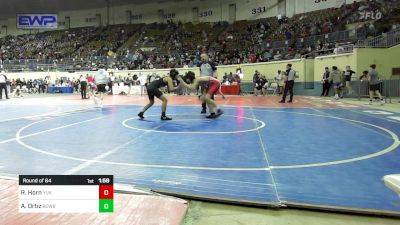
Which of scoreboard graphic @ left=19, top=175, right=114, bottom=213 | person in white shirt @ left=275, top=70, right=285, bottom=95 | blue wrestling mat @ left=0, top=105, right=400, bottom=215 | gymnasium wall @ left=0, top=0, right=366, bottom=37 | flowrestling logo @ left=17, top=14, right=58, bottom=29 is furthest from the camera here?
flowrestling logo @ left=17, top=14, right=58, bottom=29

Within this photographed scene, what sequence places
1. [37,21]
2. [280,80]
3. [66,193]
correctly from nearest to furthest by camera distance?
1. [66,193]
2. [280,80]
3. [37,21]

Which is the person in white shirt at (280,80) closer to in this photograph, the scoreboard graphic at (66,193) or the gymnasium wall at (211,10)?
the gymnasium wall at (211,10)

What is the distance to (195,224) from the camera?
11.0ft

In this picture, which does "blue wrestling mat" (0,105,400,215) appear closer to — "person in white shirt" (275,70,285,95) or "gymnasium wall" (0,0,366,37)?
"person in white shirt" (275,70,285,95)

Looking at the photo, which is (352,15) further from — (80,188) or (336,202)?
(80,188)

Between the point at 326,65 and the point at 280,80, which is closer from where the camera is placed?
the point at 326,65

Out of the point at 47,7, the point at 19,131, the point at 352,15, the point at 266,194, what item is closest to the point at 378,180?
the point at 266,194

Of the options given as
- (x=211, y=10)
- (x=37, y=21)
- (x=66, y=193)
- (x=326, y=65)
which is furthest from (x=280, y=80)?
(x=37, y=21)

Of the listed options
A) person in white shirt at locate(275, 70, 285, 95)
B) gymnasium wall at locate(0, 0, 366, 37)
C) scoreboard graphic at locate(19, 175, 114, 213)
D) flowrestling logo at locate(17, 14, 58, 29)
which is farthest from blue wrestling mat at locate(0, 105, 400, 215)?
flowrestling logo at locate(17, 14, 58, 29)

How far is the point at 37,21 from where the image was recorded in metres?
46.6

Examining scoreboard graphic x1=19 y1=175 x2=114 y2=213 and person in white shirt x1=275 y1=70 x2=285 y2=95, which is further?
person in white shirt x1=275 y1=70 x2=285 y2=95

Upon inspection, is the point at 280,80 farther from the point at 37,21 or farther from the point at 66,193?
the point at 37,21

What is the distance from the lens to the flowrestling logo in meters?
46.4

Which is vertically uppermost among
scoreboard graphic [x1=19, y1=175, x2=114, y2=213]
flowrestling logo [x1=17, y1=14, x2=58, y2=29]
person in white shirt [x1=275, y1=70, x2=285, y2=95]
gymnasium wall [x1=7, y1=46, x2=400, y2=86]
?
flowrestling logo [x1=17, y1=14, x2=58, y2=29]
